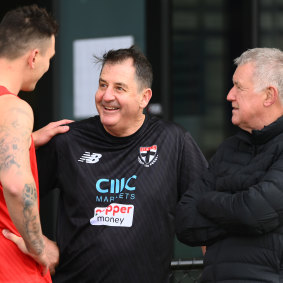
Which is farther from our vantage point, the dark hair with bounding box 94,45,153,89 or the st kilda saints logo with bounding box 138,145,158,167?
the dark hair with bounding box 94,45,153,89

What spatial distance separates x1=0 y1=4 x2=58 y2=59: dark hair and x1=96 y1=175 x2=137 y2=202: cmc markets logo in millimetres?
779

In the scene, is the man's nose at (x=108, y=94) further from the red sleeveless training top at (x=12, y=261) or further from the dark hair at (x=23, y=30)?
the red sleeveless training top at (x=12, y=261)

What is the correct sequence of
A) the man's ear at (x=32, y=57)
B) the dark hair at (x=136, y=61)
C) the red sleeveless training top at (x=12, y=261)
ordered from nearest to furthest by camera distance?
the red sleeveless training top at (x=12, y=261) < the man's ear at (x=32, y=57) < the dark hair at (x=136, y=61)

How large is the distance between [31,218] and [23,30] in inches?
30.8

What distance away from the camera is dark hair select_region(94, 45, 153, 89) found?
361 centimetres

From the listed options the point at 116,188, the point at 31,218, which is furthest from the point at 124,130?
the point at 31,218

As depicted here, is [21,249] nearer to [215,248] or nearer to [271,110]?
[215,248]

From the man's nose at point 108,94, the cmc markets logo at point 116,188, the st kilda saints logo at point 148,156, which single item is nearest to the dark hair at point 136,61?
the man's nose at point 108,94

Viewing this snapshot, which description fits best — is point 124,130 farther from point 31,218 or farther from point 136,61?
point 31,218

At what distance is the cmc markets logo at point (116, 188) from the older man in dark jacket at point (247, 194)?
0.41 m

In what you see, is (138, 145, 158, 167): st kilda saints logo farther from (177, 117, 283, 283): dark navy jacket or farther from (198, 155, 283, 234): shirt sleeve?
(198, 155, 283, 234): shirt sleeve

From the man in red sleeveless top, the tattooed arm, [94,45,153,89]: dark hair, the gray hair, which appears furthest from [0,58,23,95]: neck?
the gray hair

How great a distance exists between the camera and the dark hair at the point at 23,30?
9.60 feet

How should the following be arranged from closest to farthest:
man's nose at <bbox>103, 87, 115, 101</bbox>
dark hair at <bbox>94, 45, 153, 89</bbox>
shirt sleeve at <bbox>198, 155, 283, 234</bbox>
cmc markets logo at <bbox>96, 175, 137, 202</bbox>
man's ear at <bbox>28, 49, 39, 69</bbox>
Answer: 1. shirt sleeve at <bbox>198, 155, 283, 234</bbox>
2. man's ear at <bbox>28, 49, 39, 69</bbox>
3. cmc markets logo at <bbox>96, 175, 137, 202</bbox>
4. man's nose at <bbox>103, 87, 115, 101</bbox>
5. dark hair at <bbox>94, 45, 153, 89</bbox>
